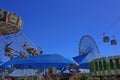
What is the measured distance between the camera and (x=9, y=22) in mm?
21234

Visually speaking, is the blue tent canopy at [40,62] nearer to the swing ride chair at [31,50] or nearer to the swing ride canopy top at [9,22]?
the swing ride chair at [31,50]

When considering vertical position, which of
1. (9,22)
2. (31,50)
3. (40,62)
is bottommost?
(40,62)

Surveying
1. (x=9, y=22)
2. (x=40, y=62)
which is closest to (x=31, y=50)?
(x=9, y=22)

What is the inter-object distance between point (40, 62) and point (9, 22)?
1366 cm

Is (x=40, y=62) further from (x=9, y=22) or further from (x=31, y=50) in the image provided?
(x=9, y=22)

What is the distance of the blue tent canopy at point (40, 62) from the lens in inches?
1347

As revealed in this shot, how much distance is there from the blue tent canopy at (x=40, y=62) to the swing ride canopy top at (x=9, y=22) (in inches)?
426

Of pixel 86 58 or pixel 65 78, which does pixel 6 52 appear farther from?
pixel 86 58

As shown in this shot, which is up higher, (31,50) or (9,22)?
(9,22)

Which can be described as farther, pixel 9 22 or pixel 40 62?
pixel 40 62

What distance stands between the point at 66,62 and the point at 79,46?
18.1 meters

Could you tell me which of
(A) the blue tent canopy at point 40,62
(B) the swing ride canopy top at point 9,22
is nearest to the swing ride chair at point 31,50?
(B) the swing ride canopy top at point 9,22

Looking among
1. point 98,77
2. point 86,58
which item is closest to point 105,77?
point 98,77

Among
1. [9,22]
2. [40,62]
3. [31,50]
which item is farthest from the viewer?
[40,62]
